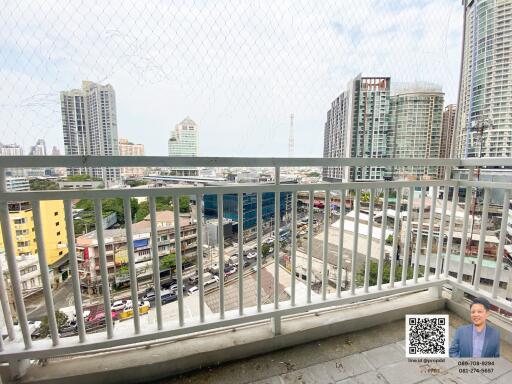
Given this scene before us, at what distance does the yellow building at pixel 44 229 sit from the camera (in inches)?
39.1

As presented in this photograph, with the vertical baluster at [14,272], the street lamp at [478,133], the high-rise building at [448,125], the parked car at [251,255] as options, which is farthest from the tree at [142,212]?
the high-rise building at [448,125]

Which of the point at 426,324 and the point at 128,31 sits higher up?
the point at 128,31

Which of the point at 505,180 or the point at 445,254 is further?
the point at 445,254

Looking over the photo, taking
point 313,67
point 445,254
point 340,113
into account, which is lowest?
point 445,254

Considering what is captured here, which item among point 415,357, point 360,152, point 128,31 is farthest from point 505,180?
point 128,31

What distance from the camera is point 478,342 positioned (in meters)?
1.20

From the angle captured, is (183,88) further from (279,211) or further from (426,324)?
(426,324)

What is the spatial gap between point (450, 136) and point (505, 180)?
0.56 meters

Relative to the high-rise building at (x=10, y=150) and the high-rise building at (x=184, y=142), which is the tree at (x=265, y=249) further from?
the high-rise building at (x=10, y=150)

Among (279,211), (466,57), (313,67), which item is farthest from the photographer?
(466,57)

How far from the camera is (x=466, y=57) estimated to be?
1773 millimetres

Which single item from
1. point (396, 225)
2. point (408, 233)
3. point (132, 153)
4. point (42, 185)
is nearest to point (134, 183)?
point (132, 153)

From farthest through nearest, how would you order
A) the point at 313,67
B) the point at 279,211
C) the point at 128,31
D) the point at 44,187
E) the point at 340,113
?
1. the point at 340,113
2. the point at 313,67
3. the point at 279,211
4. the point at 128,31
5. the point at 44,187

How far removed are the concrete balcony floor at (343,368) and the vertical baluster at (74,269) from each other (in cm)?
44
